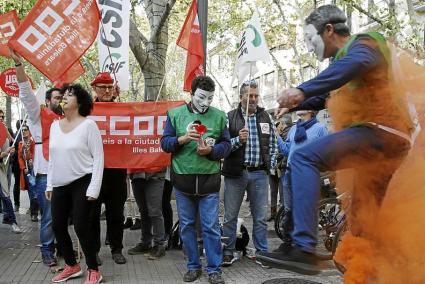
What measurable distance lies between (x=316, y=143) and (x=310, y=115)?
13.7ft

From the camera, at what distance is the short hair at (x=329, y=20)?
12.2 feet

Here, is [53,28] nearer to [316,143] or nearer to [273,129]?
[273,129]

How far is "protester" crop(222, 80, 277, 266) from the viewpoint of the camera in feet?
22.5

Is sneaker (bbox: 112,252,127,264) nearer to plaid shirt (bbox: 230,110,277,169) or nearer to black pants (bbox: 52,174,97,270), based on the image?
black pants (bbox: 52,174,97,270)

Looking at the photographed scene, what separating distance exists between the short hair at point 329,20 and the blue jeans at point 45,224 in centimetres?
413

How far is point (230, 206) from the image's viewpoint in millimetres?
6859

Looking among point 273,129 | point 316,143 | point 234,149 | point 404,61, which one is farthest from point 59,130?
point 404,61

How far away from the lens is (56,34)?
679 centimetres

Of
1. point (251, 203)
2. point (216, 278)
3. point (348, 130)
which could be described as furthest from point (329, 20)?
point (251, 203)

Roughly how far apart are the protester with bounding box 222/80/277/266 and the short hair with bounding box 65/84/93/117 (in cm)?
184

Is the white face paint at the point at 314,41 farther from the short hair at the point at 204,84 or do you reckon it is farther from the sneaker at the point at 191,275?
the sneaker at the point at 191,275

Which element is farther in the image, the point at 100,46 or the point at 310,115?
the point at 100,46

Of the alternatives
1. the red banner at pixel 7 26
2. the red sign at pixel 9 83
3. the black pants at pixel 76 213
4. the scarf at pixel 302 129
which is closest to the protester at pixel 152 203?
the black pants at pixel 76 213

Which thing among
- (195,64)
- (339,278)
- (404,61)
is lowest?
(339,278)
